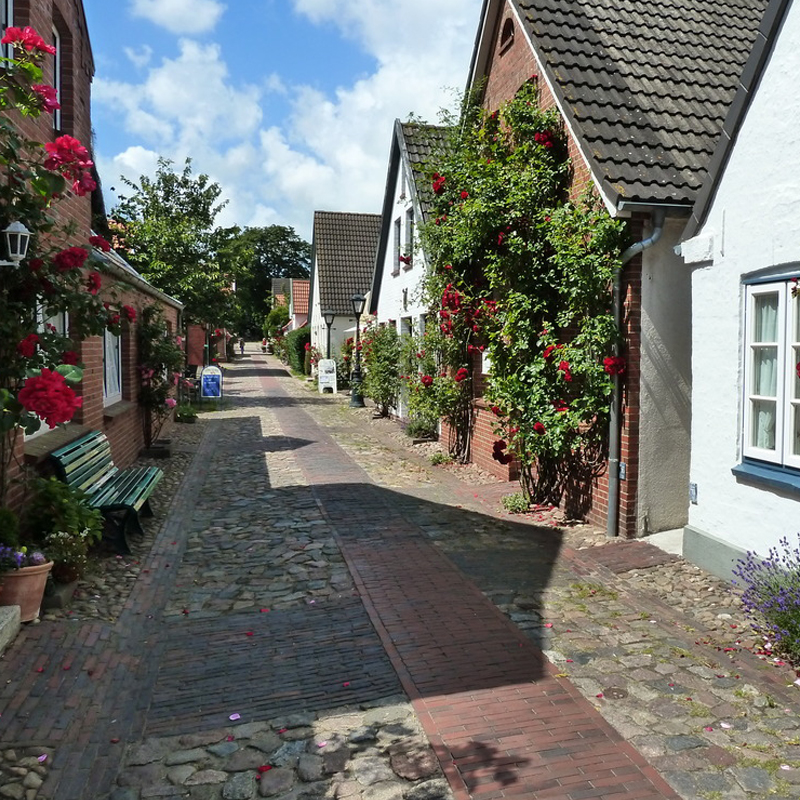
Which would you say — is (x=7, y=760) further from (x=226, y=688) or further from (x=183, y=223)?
(x=183, y=223)

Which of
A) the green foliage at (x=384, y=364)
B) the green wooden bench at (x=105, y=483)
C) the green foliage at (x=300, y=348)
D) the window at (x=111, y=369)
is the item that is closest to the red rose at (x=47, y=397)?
the green wooden bench at (x=105, y=483)

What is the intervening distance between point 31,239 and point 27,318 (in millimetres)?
575

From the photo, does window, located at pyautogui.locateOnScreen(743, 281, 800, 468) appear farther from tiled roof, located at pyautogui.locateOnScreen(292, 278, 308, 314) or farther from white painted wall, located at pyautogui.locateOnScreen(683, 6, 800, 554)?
tiled roof, located at pyautogui.locateOnScreen(292, 278, 308, 314)

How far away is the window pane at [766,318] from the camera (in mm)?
→ 5688

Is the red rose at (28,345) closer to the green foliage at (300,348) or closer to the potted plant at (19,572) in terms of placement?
the potted plant at (19,572)

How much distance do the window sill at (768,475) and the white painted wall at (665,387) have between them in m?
1.42

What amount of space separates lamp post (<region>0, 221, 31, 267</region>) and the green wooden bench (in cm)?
217

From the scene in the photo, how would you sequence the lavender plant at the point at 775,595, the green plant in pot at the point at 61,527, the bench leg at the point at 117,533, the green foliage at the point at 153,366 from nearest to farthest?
the lavender plant at the point at 775,595
the green plant in pot at the point at 61,527
the bench leg at the point at 117,533
the green foliage at the point at 153,366

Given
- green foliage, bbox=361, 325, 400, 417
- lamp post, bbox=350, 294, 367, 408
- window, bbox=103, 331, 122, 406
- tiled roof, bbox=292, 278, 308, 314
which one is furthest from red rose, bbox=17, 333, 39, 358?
tiled roof, bbox=292, 278, 308, 314

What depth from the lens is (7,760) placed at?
3.58 meters

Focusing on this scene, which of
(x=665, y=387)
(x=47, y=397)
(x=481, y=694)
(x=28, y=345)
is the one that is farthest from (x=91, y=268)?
(x=665, y=387)

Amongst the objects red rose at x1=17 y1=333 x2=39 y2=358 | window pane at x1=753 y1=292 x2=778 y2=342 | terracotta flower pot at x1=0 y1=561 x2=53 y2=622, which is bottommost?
terracotta flower pot at x1=0 y1=561 x2=53 y2=622

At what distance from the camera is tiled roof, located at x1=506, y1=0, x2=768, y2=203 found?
289 inches

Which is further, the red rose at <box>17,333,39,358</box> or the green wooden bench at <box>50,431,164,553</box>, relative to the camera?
the green wooden bench at <box>50,431,164,553</box>
